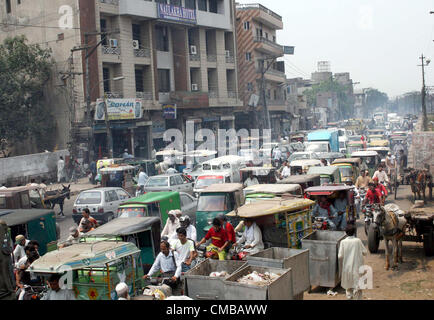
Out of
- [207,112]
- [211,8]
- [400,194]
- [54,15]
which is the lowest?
[400,194]

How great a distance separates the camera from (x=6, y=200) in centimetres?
1670

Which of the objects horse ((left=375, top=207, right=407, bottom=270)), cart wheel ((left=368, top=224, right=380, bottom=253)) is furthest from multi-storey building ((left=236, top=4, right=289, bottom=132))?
horse ((left=375, top=207, right=407, bottom=270))

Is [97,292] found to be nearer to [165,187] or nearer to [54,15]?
[165,187]

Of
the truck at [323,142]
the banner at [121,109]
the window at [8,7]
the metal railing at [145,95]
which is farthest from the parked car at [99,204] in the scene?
the window at [8,7]

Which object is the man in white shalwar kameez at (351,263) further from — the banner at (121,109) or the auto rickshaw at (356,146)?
the banner at (121,109)

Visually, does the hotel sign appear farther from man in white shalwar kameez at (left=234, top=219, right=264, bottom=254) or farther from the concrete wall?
man in white shalwar kameez at (left=234, top=219, right=264, bottom=254)

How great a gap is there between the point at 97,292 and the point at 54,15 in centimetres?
3336

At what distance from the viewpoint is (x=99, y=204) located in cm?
1853

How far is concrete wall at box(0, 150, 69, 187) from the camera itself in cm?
3048

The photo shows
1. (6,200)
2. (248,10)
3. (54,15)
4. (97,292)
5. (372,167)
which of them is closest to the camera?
(97,292)

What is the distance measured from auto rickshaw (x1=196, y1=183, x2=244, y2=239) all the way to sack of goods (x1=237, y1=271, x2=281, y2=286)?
6.29 m

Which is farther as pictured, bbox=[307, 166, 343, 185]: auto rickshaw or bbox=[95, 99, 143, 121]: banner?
bbox=[95, 99, 143, 121]: banner

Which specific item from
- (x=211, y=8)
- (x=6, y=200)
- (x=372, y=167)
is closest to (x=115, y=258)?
(x=6, y=200)

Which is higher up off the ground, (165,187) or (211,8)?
(211,8)
